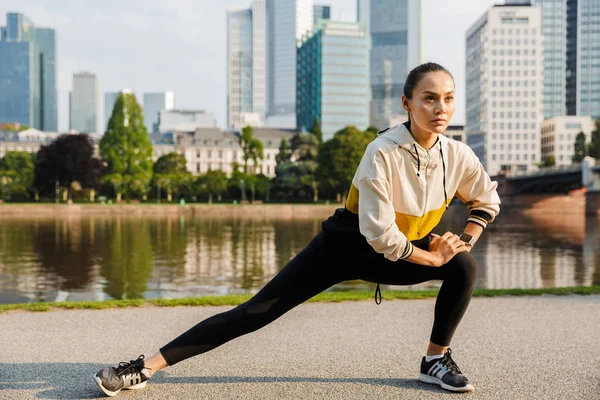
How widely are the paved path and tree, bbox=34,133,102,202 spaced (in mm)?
68370

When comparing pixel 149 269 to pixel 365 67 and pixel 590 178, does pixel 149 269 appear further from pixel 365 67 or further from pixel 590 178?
pixel 365 67

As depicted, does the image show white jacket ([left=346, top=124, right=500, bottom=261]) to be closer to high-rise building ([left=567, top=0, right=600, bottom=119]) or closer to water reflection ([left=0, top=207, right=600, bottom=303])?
water reflection ([left=0, top=207, right=600, bottom=303])

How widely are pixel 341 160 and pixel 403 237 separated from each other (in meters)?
72.5

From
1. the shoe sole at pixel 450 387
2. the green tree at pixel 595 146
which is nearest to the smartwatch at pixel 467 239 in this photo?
the shoe sole at pixel 450 387

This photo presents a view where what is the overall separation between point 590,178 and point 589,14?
113 m

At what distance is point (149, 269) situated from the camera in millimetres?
15297

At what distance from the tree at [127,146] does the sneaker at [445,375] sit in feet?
243

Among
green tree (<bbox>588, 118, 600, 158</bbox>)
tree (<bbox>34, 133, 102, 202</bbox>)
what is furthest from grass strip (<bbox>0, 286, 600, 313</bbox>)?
green tree (<bbox>588, 118, 600, 158</bbox>)

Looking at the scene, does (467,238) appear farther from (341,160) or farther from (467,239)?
(341,160)

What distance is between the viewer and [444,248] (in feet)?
12.3

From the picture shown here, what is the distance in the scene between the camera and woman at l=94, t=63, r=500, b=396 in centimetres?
358

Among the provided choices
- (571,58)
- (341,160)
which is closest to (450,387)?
(341,160)

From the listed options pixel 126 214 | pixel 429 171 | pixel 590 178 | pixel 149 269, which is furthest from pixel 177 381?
pixel 590 178

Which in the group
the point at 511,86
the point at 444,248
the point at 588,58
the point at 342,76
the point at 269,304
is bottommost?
the point at 269,304
